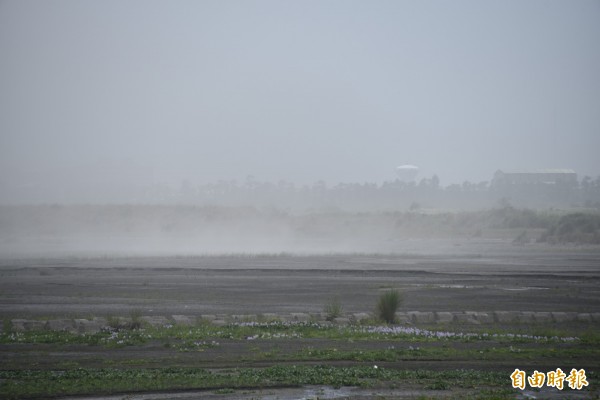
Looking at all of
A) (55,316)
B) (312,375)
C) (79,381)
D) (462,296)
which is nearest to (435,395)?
(312,375)

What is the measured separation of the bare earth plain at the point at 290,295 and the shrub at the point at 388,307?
77 cm

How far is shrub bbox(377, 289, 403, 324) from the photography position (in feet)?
86.3

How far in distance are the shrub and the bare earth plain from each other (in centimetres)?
77

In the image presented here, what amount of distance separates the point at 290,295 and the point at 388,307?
1039 centimetres

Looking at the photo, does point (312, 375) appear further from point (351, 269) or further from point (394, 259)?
point (394, 259)

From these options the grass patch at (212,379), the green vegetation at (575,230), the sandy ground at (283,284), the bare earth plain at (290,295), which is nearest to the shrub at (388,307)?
the bare earth plain at (290,295)

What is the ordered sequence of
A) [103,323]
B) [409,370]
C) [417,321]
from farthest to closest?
[417,321], [103,323], [409,370]

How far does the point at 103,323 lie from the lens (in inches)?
984

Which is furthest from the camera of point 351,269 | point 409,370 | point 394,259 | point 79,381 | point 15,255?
point 15,255

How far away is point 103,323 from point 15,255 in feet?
169

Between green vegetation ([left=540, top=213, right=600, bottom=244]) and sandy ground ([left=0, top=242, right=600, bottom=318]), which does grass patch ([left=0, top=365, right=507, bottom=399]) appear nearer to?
sandy ground ([left=0, top=242, right=600, bottom=318])

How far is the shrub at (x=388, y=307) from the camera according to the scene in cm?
2631

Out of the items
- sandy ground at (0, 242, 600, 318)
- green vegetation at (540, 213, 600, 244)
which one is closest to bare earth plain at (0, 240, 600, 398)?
sandy ground at (0, 242, 600, 318)

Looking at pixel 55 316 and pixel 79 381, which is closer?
pixel 79 381
